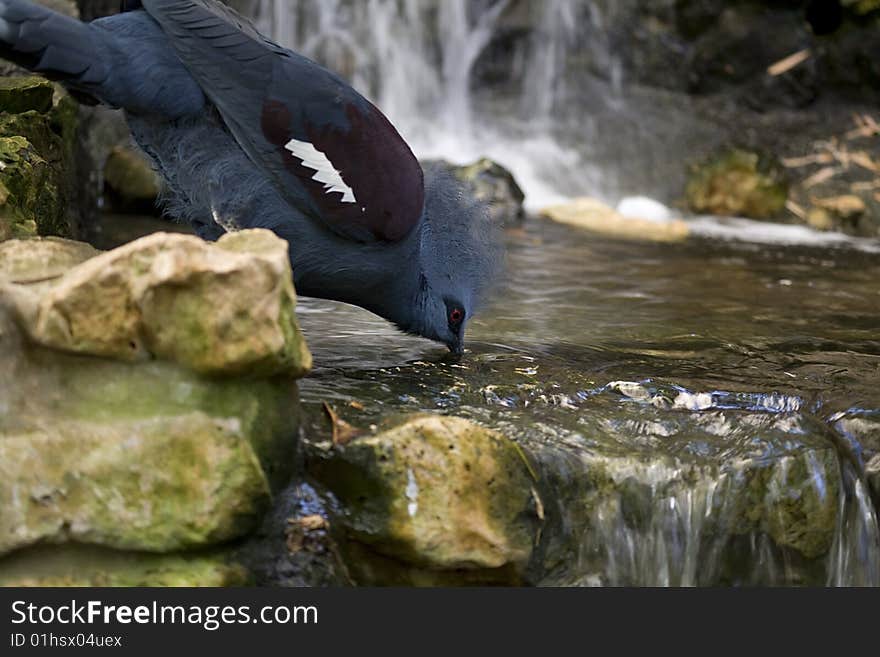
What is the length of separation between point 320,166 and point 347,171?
3.7 inches

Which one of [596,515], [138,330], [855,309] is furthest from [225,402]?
[855,309]

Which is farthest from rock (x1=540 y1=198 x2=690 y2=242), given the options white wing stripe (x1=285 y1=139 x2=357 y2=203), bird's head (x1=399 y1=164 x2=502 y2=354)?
white wing stripe (x1=285 y1=139 x2=357 y2=203)

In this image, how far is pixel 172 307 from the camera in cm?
264

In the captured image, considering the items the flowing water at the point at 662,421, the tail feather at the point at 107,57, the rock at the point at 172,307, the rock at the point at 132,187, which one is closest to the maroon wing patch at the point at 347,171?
the tail feather at the point at 107,57

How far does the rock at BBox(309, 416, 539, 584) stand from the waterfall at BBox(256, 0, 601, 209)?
720cm

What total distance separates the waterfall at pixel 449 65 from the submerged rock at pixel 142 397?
24.3ft

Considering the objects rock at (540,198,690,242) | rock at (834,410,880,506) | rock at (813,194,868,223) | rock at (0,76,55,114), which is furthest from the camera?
rock at (813,194,868,223)

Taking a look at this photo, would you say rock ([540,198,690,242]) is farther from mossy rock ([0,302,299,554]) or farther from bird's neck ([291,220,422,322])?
mossy rock ([0,302,299,554])

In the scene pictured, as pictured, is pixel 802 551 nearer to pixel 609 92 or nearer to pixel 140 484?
pixel 140 484

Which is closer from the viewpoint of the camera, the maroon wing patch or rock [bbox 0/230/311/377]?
rock [bbox 0/230/311/377]

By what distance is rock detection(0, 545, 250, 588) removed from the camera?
2.65 m

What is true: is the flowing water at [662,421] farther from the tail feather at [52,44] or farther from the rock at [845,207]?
the rock at [845,207]

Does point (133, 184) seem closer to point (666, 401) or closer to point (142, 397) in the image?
point (666, 401)

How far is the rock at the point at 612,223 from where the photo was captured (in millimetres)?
7926
